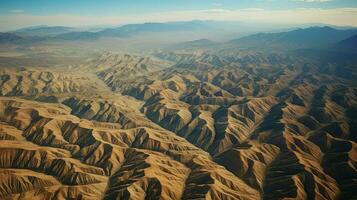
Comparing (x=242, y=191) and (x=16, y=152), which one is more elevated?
(x=16, y=152)

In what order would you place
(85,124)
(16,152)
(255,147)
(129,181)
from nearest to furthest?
(129,181), (16,152), (255,147), (85,124)

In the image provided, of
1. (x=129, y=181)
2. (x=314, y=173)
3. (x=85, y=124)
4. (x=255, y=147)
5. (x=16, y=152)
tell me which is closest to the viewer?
(x=129, y=181)

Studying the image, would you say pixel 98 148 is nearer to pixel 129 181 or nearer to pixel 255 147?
pixel 129 181

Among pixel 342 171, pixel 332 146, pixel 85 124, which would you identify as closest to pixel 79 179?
pixel 85 124

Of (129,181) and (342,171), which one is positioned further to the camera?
(342,171)

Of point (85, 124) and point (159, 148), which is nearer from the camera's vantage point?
point (159, 148)

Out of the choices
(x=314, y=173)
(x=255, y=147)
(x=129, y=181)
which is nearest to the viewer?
(x=129, y=181)

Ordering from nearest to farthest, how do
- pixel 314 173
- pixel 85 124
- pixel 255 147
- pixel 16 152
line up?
1. pixel 314 173
2. pixel 16 152
3. pixel 255 147
4. pixel 85 124

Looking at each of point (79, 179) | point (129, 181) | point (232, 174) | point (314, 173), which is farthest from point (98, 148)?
point (314, 173)

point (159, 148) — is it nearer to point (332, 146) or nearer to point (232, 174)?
point (232, 174)
